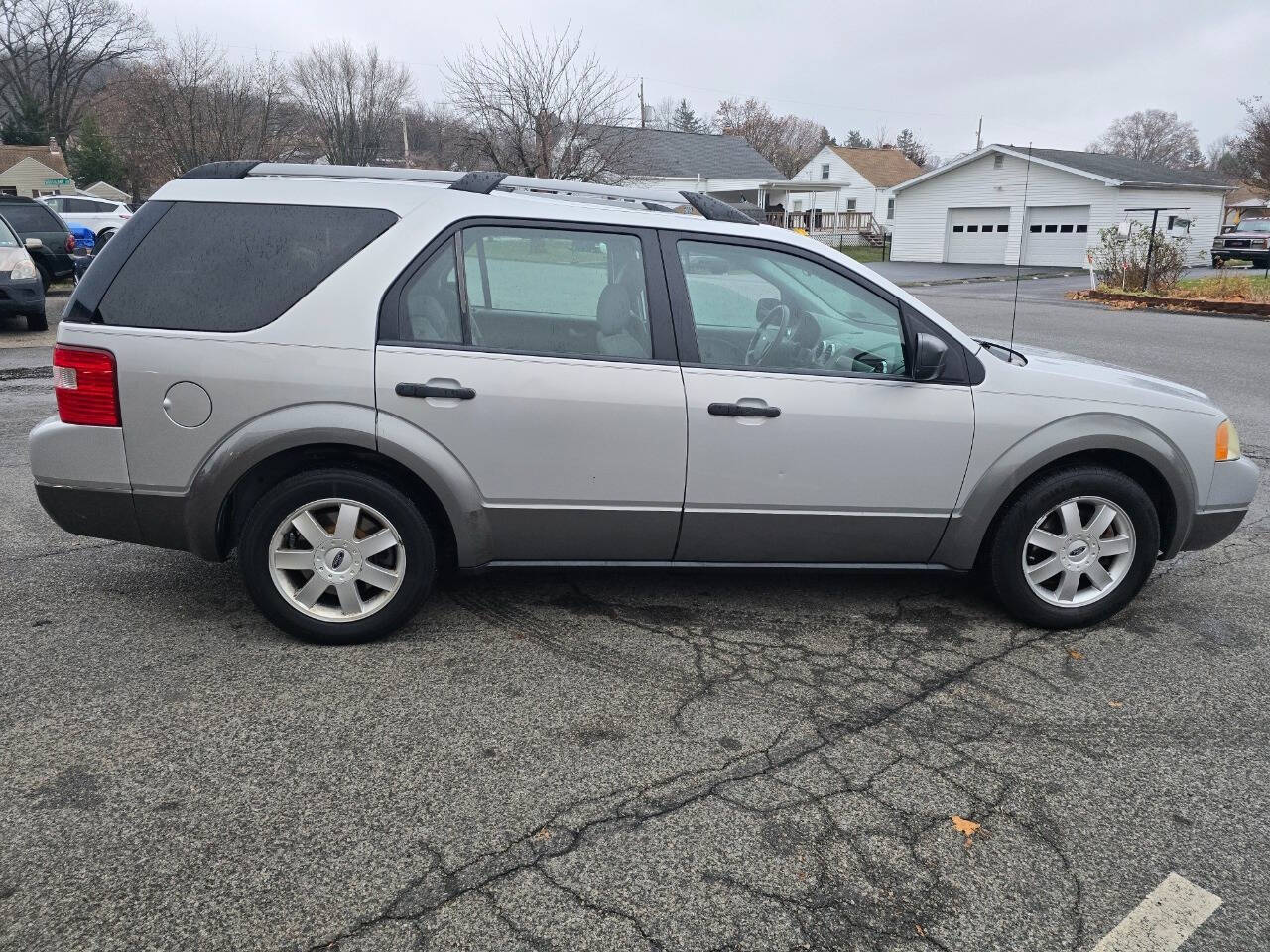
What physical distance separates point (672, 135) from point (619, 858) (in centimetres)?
5189

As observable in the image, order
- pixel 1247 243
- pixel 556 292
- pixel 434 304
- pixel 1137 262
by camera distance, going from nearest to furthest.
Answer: pixel 434 304
pixel 556 292
pixel 1137 262
pixel 1247 243

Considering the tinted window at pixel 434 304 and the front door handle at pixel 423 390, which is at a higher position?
the tinted window at pixel 434 304

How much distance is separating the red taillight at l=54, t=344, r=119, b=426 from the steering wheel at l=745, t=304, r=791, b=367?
2.45 m

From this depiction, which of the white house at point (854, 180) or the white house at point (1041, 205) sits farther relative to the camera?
the white house at point (854, 180)

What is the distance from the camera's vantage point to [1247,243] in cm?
3472

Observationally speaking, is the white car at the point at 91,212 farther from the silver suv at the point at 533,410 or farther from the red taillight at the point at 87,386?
the silver suv at the point at 533,410

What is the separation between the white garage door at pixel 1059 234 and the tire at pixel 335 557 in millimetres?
39260

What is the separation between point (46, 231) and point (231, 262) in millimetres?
18140

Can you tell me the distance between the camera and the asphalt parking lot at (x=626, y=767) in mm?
2414

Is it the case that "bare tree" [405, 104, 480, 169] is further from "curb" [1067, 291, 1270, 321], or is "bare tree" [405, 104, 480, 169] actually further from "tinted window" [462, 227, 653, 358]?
"tinted window" [462, 227, 653, 358]

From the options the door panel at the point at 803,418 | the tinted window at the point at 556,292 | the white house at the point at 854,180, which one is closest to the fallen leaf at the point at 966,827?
the door panel at the point at 803,418

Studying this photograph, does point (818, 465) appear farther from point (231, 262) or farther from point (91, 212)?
point (91, 212)

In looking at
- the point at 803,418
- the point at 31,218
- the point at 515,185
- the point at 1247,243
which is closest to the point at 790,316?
the point at 803,418

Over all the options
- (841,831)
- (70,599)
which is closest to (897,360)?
(841,831)
